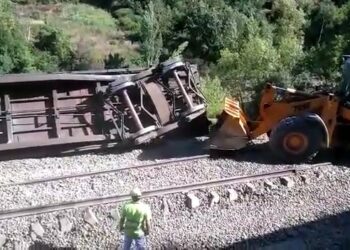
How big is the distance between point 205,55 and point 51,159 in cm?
2244

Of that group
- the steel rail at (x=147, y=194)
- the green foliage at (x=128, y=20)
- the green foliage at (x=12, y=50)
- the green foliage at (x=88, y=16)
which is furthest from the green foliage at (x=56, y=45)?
the steel rail at (x=147, y=194)

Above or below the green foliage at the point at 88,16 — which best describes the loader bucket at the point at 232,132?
above

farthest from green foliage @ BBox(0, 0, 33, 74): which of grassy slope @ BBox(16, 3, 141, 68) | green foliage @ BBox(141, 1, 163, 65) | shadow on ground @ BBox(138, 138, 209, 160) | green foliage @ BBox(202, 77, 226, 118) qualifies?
shadow on ground @ BBox(138, 138, 209, 160)

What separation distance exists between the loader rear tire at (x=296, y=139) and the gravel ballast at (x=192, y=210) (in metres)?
0.42

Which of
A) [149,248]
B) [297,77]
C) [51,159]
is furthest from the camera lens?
[297,77]

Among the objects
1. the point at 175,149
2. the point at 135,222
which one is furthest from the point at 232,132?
the point at 135,222

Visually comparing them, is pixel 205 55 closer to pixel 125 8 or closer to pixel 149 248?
pixel 125 8

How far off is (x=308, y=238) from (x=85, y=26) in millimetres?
38014

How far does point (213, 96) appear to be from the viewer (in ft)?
64.8

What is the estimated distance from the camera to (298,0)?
44938 mm

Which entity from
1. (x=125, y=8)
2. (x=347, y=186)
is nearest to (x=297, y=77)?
(x=347, y=186)

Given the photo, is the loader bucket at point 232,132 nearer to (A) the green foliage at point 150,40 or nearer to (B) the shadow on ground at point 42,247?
(B) the shadow on ground at point 42,247

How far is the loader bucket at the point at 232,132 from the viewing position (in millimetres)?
13836

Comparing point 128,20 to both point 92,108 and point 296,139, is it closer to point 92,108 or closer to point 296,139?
point 92,108
